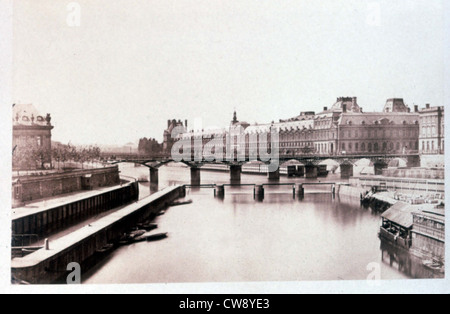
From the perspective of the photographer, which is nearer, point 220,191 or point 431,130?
point 431,130

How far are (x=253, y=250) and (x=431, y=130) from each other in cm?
354

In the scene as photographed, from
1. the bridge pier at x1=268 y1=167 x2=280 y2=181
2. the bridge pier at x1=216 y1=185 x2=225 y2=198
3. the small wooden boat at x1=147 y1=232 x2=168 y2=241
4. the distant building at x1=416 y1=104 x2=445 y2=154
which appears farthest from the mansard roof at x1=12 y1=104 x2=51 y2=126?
the bridge pier at x1=268 y1=167 x2=280 y2=181

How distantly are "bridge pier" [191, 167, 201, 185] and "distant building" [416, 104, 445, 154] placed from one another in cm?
499

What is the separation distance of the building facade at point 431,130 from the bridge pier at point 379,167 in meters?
1.06

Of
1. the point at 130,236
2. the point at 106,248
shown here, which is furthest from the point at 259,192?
the point at 106,248

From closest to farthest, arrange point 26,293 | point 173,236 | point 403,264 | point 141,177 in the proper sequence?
point 26,293, point 403,264, point 173,236, point 141,177

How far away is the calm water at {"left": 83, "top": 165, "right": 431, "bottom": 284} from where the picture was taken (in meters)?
6.16

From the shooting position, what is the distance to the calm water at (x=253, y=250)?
6.16 meters

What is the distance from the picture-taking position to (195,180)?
10.5 metres

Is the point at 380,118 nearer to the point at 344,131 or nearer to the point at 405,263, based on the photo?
the point at 344,131

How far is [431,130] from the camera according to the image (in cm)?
707
